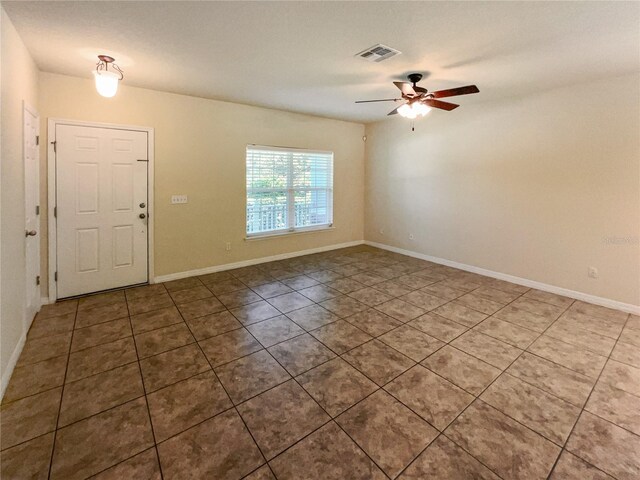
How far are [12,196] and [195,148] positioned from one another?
235 centimetres

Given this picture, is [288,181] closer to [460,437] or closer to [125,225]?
[125,225]

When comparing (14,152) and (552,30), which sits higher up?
(552,30)

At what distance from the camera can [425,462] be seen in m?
1.63

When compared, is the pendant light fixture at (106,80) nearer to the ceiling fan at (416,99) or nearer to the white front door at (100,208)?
the white front door at (100,208)

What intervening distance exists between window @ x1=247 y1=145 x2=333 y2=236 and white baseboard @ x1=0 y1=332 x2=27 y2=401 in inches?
120

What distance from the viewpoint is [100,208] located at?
3.83 m

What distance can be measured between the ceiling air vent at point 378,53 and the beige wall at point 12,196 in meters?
2.77

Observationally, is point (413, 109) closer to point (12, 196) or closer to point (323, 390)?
point (323, 390)

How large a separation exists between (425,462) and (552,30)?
321cm

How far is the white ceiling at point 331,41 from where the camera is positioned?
220 centimetres

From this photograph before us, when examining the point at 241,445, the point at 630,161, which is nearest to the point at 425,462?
the point at 241,445

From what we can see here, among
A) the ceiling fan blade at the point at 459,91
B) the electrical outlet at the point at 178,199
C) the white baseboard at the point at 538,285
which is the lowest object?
the white baseboard at the point at 538,285

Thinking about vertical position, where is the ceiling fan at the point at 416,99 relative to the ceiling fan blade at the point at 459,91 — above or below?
A: above

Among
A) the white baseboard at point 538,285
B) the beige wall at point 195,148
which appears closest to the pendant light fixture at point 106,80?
the beige wall at point 195,148
